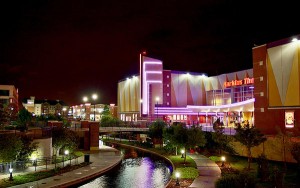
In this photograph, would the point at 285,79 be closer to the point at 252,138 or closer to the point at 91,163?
the point at 252,138

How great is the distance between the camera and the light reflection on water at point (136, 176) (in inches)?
1108

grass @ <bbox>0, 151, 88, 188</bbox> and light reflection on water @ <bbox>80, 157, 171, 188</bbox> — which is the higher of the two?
grass @ <bbox>0, 151, 88, 188</bbox>

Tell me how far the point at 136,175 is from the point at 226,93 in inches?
2130

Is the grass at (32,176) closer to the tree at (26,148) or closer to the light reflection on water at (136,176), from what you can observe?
the tree at (26,148)

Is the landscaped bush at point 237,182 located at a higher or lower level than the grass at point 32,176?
higher

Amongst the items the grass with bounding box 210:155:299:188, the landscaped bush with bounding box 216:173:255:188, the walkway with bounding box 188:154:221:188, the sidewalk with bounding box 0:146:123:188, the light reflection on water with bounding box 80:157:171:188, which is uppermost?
the landscaped bush with bounding box 216:173:255:188

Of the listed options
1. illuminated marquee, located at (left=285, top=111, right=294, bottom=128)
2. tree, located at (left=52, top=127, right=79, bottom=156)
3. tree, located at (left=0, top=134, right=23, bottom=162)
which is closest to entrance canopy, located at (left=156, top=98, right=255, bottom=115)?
illuminated marquee, located at (left=285, top=111, right=294, bottom=128)

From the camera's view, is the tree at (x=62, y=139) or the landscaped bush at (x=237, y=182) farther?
the tree at (x=62, y=139)

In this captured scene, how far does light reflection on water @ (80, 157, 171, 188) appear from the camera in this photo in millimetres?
28133

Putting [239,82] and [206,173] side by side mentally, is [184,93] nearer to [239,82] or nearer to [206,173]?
[239,82]

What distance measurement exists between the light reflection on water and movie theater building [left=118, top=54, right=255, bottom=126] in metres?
35.5

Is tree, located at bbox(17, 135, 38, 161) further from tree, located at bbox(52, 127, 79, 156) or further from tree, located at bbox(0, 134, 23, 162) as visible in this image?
tree, located at bbox(52, 127, 79, 156)

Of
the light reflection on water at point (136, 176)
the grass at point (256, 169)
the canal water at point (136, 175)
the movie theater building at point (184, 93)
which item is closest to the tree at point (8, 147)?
the canal water at point (136, 175)

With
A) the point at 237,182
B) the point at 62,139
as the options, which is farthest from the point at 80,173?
the point at 237,182
